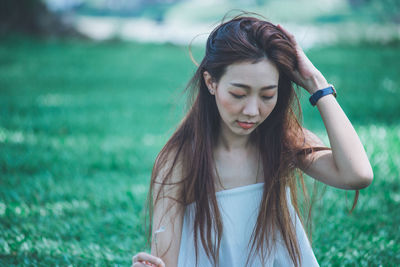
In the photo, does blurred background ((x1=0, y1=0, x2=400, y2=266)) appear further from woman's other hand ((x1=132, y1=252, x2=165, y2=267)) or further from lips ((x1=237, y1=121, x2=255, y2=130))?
woman's other hand ((x1=132, y1=252, x2=165, y2=267))

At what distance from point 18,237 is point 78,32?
11.7 m

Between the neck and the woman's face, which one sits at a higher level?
the woman's face

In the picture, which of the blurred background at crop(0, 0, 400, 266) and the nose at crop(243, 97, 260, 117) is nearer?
the nose at crop(243, 97, 260, 117)

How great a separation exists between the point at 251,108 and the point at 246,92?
0.25ft

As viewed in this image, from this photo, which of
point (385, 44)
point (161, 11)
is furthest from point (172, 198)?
point (161, 11)

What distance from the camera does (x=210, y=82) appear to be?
2.07 meters

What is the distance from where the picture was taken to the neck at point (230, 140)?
7.21ft

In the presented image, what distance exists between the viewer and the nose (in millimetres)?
1927

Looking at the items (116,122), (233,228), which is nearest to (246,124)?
(233,228)

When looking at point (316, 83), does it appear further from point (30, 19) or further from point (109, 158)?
point (30, 19)

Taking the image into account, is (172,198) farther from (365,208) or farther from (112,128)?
(112,128)

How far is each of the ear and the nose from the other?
194 mm

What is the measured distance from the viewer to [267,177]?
2162 mm

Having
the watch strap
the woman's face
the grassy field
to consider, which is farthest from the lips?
the grassy field
